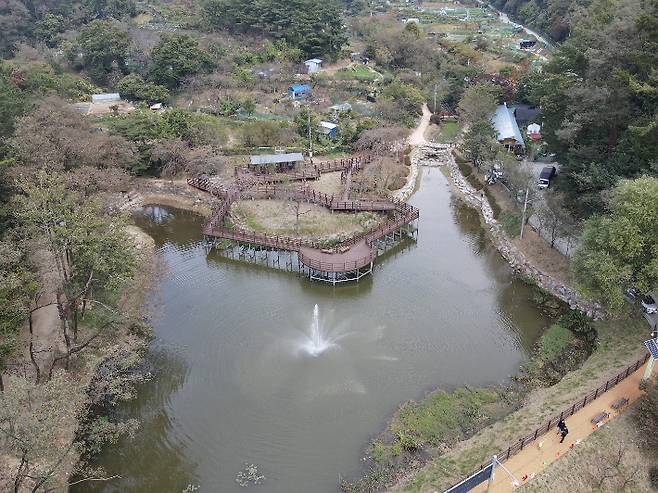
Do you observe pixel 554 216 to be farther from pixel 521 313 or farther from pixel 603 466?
pixel 603 466

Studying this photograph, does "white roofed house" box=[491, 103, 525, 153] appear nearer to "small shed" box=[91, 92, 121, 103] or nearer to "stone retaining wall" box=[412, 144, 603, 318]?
"stone retaining wall" box=[412, 144, 603, 318]

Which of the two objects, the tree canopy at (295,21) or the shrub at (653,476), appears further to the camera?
the tree canopy at (295,21)

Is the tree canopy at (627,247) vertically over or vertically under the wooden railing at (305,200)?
over

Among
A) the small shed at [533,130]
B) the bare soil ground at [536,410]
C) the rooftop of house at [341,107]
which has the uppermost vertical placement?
the bare soil ground at [536,410]

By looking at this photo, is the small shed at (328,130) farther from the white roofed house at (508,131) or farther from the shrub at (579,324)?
the shrub at (579,324)

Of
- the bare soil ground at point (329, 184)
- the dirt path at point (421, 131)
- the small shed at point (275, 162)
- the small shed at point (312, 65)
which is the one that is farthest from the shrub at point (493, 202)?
the small shed at point (312, 65)

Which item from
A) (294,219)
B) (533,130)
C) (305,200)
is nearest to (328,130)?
(305,200)

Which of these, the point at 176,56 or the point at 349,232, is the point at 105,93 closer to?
the point at 176,56

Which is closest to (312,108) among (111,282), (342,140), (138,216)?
(342,140)
